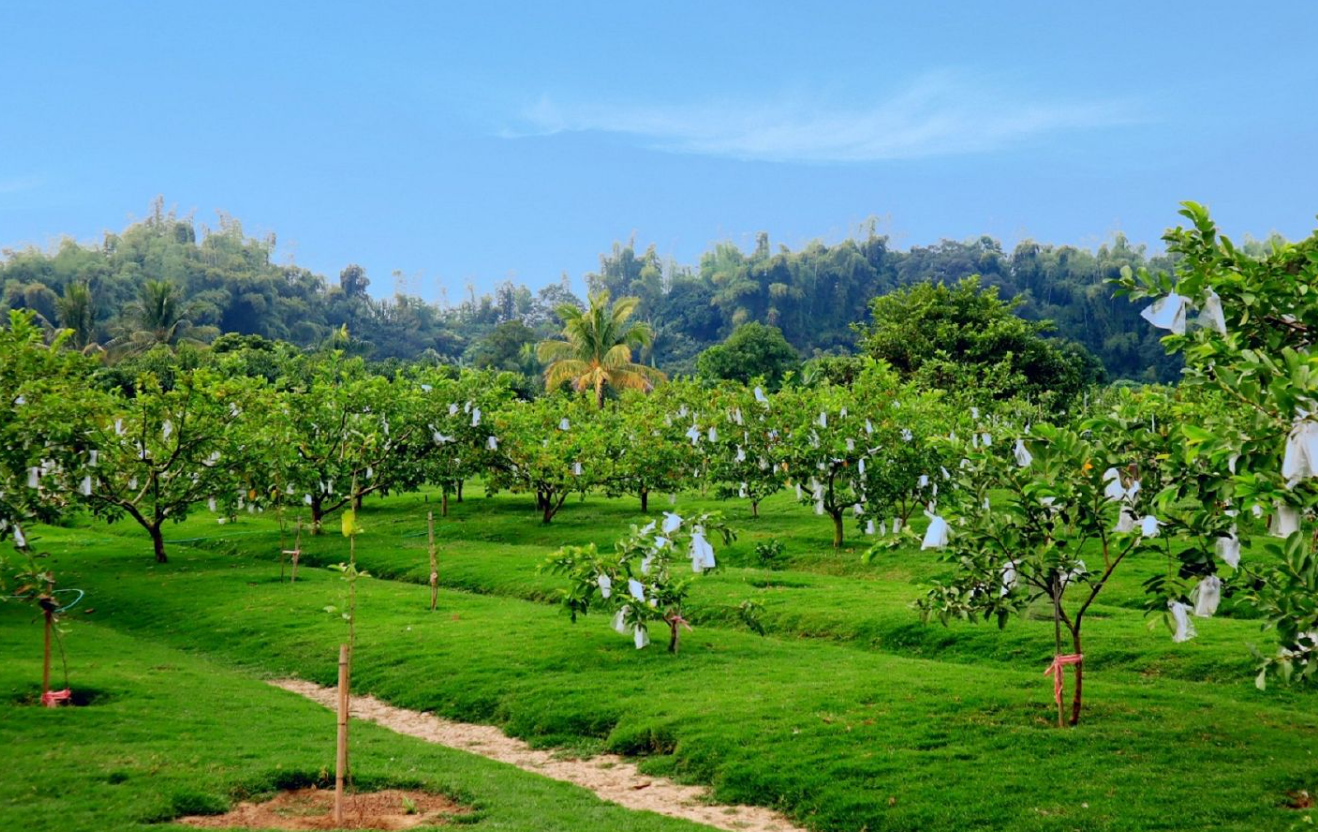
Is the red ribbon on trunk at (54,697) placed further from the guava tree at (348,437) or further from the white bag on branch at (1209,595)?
the guava tree at (348,437)

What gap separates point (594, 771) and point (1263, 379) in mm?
7280

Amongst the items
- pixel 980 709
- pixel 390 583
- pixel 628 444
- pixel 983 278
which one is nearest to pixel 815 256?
pixel 983 278

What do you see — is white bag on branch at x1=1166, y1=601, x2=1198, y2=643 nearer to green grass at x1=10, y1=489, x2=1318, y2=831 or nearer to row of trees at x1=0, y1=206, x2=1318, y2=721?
row of trees at x1=0, y1=206, x2=1318, y2=721

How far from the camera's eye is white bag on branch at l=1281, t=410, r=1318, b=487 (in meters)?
5.36

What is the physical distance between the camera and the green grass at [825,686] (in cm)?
923

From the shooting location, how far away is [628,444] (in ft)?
99.4

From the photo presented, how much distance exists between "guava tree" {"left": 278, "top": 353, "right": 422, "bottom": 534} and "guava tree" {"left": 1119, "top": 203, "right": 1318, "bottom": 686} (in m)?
21.3

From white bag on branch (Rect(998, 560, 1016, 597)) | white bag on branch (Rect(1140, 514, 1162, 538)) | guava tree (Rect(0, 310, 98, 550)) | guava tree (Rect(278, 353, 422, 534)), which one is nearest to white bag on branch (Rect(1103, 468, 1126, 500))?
white bag on branch (Rect(1140, 514, 1162, 538))

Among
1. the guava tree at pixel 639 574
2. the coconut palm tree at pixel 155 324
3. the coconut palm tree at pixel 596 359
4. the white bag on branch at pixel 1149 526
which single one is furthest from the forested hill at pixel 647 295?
the white bag on branch at pixel 1149 526

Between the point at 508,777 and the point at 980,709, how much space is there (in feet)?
16.9

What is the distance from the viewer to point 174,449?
74.1 ft

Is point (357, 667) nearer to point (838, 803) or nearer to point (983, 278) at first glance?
point (838, 803)

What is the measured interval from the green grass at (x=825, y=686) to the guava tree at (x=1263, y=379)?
2.22m

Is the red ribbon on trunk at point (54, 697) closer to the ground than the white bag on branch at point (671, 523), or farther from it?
closer to the ground
